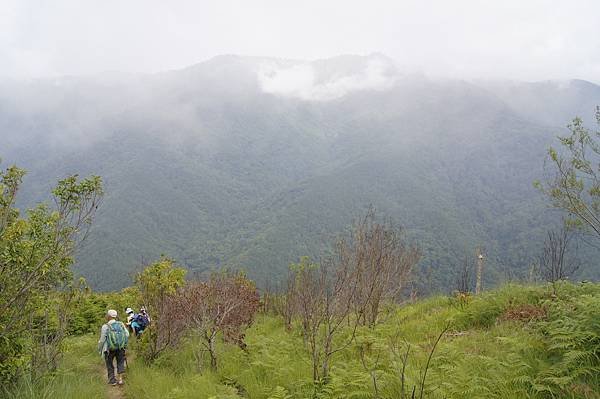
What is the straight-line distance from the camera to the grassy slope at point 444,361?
545 centimetres

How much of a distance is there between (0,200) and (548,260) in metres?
14.3

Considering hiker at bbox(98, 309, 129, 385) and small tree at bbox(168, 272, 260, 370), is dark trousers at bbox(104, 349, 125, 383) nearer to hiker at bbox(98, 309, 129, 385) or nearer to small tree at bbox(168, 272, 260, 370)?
hiker at bbox(98, 309, 129, 385)

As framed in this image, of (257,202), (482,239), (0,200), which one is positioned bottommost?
(482,239)

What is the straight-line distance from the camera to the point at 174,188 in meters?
193

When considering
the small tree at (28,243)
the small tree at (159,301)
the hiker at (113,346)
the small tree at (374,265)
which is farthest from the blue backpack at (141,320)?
the small tree at (374,265)

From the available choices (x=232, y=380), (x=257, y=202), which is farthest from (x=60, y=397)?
(x=257, y=202)

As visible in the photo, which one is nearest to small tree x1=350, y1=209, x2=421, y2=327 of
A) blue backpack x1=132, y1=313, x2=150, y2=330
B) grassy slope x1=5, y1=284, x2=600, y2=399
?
grassy slope x1=5, y1=284, x2=600, y2=399

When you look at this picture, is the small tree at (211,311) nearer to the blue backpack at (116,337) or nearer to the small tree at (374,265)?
the blue backpack at (116,337)

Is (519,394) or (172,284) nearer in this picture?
(519,394)

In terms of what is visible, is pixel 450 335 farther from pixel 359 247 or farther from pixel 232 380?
pixel 232 380

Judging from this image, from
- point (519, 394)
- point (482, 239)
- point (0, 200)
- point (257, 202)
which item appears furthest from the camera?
point (257, 202)

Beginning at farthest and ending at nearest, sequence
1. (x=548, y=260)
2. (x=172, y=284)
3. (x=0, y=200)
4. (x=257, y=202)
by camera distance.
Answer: (x=257, y=202), (x=548, y=260), (x=172, y=284), (x=0, y=200)

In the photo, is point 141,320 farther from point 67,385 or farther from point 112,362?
point 67,385

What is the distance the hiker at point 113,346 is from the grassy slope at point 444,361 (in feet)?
0.94
